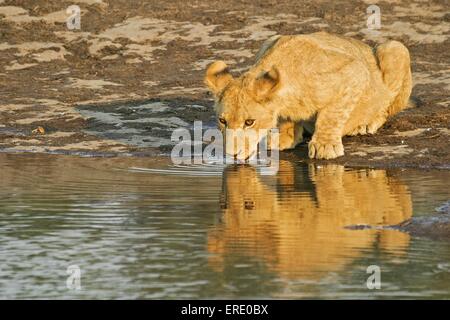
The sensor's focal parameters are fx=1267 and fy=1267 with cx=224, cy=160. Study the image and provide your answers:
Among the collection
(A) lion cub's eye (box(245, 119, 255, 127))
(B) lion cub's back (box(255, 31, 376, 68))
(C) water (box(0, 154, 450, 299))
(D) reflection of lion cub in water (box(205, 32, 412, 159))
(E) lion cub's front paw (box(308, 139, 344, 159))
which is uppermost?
(B) lion cub's back (box(255, 31, 376, 68))

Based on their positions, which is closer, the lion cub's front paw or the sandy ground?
the lion cub's front paw

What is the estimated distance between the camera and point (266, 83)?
1204cm

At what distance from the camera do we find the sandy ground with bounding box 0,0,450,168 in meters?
14.2

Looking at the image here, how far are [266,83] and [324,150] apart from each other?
118 centimetres

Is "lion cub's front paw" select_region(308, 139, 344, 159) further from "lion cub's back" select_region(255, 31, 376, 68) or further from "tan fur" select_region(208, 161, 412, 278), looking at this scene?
"lion cub's back" select_region(255, 31, 376, 68)

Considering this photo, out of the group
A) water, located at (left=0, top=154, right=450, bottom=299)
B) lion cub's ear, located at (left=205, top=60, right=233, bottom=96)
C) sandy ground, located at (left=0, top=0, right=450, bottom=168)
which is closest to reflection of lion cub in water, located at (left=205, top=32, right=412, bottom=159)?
lion cub's ear, located at (left=205, top=60, right=233, bottom=96)

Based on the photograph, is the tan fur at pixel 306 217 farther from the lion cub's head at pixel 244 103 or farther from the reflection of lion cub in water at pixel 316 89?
the reflection of lion cub in water at pixel 316 89

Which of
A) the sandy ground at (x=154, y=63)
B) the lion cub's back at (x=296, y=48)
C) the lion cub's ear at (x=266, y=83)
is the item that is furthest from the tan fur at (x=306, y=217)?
the sandy ground at (x=154, y=63)

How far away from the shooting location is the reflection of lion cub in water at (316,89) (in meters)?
12.0

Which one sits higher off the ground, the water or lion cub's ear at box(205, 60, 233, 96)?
lion cub's ear at box(205, 60, 233, 96)

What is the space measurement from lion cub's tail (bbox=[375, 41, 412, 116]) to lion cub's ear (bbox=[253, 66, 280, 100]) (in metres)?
2.23

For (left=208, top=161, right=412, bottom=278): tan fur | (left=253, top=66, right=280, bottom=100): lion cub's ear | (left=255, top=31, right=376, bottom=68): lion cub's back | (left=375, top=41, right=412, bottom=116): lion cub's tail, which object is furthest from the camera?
(left=375, top=41, right=412, bottom=116): lion cub's tail

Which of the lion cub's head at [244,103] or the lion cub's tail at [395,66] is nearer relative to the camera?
the lion cub's head at [244,103]
